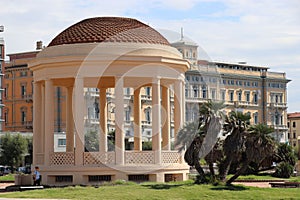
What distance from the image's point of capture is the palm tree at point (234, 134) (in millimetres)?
38500

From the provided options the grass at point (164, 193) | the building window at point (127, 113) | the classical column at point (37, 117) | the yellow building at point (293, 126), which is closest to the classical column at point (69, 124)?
the classical column at point (37, 117)

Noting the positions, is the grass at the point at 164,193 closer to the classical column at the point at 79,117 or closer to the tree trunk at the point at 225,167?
the tree trunk at the point at 225,167

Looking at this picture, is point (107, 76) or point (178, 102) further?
point (178, 102)

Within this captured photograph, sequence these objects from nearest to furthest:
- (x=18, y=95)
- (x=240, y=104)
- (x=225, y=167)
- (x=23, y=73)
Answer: (x=225, y=167) → (x=23, y=73) → (x=18, y=95) → (x=240, y=104)

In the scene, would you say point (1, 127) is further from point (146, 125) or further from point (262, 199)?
point (262, 199)

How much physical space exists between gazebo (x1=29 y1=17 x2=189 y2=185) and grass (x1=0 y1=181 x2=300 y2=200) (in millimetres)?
4779

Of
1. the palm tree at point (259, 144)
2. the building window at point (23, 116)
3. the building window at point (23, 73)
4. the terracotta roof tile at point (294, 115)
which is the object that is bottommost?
the palm tree at point (259, 144)

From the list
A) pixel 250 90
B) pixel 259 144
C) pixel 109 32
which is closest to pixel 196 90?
pixel 250 90

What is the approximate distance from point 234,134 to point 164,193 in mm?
5896

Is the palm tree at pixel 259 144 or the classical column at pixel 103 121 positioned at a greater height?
the classical column at pixel 103 121

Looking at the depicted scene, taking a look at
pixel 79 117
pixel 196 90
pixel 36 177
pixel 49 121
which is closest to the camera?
pixel 36 177

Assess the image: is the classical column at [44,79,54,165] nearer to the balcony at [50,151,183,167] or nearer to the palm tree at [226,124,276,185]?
the balcony at [50,151,183,167]

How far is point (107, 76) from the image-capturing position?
43.5 m

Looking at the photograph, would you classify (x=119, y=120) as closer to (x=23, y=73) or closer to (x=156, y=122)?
(x=156, y=122)
